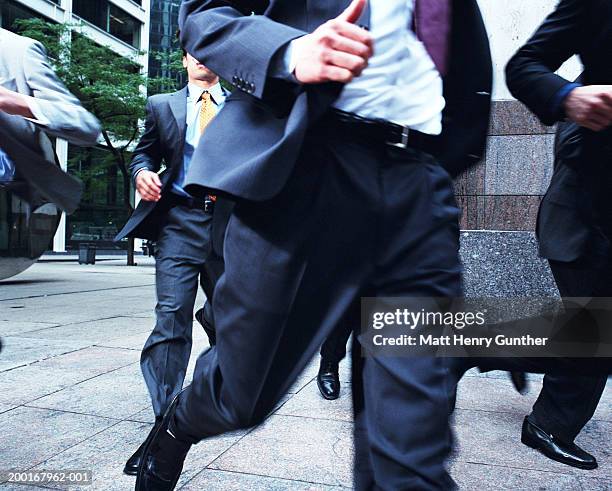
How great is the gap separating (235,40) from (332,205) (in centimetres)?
46

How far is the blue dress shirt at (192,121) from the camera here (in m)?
3.42

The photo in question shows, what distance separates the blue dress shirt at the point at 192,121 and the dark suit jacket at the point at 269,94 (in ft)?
5.08

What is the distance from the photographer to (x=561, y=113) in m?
2.38

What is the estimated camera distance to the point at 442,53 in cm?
180

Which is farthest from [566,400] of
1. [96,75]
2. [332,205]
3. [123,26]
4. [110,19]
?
[123,26]

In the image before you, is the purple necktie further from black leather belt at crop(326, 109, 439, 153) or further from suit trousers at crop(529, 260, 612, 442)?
suit trousers at crop(529, 260, 612, 442)

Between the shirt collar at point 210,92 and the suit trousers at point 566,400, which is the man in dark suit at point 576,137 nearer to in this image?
the suit trousers at point 566,400

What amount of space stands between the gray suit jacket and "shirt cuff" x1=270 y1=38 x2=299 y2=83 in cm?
125

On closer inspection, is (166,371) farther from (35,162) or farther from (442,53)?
(442,53)

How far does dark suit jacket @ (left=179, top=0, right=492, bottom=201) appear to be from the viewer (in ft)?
5.15

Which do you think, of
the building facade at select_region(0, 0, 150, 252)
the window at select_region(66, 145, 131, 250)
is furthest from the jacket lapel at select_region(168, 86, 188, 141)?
the window at select_region(66, 145, 131, 250)

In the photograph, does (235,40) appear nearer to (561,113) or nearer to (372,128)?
(372,128)

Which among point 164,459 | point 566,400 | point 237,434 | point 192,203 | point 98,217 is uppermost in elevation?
point 192,203

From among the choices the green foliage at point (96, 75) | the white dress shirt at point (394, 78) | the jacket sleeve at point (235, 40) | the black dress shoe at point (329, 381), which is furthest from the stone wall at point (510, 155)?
the green foliage at point (96, 75)
